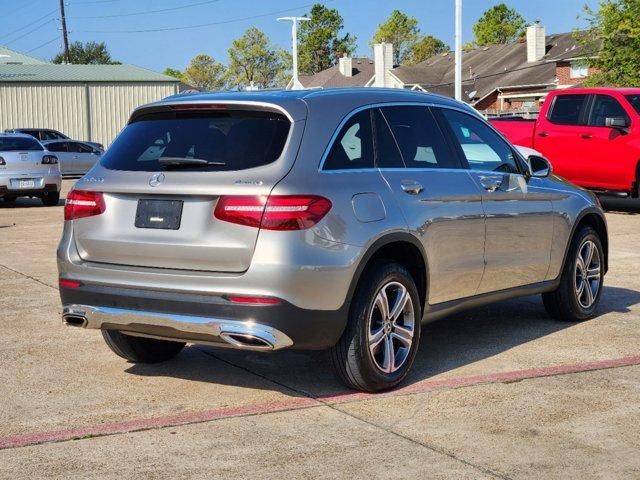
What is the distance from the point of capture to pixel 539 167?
788 centimetres

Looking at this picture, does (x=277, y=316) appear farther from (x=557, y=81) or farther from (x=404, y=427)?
(x=557, y=81)

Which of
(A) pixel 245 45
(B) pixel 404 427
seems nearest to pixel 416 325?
(B) pixel 404 427

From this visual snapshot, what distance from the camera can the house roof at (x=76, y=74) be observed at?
52.5 meters

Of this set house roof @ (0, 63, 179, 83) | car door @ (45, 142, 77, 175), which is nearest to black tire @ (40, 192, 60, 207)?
car door @ (45, 142, 77, 175)

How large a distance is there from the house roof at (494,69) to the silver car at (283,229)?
54.7 metres

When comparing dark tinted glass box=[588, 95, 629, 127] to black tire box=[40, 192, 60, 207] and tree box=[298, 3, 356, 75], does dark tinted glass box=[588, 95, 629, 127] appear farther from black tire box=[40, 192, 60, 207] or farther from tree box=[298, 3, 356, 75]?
tree box=[298, 3, 356, 75]

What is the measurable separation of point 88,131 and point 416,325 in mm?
48513

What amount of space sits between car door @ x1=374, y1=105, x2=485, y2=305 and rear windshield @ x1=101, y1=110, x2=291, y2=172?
793mm

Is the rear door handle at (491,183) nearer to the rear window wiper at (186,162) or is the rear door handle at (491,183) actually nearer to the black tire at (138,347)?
the rear window wiper at (186,162)

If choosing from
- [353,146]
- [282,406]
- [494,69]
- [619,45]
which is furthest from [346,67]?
[282,406]

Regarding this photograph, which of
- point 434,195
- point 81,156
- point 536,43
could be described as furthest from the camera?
point 536,43

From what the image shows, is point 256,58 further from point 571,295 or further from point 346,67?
point 571,295

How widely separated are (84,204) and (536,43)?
2505 inches

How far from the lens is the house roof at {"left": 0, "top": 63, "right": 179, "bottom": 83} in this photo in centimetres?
5250
